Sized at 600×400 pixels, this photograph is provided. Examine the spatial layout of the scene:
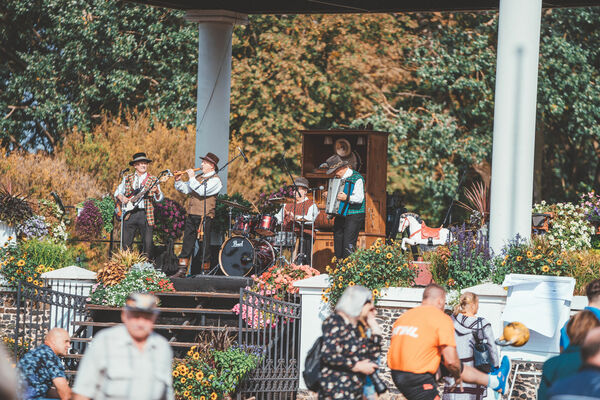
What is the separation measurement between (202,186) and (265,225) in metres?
1.22

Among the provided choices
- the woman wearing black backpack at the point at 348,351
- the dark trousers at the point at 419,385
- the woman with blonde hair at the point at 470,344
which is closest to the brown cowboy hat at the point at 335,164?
the woman with blonde hair at the point at 470,344

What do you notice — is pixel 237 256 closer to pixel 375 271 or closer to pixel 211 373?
pixel 211 373

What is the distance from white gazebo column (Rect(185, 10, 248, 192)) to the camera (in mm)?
18516

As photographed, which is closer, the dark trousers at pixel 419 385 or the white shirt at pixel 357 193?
the dark trousers at pixel 419 385

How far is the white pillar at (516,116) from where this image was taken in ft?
43.3

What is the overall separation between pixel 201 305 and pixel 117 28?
1578cm

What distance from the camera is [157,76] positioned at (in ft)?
96.1

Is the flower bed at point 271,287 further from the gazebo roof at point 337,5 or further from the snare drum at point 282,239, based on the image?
the gazebo roof at point 337,5

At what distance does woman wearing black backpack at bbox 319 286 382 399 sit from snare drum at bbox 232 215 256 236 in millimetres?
7714

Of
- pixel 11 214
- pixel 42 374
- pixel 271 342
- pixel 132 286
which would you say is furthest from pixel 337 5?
pixel 42 374

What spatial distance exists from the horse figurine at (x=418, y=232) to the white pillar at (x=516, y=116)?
432cm

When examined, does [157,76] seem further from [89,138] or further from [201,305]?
[201,305]

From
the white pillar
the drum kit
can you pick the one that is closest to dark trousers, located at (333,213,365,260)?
the drum kit

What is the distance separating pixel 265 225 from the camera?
15.3 m
